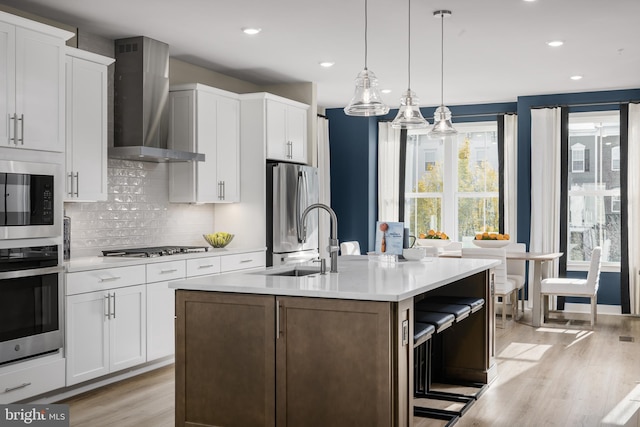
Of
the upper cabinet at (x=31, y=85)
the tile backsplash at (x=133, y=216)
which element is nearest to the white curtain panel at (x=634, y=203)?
the tile backsplash at (x=133, y=216)

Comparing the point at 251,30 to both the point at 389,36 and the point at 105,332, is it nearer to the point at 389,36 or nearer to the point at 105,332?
the point at 389,36

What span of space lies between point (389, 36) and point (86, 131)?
8.11 feet

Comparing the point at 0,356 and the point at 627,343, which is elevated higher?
the point at 0,356

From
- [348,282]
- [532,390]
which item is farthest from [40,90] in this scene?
[532,390]

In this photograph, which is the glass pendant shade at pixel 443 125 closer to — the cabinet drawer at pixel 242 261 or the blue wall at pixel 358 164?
the cabinet drawer at pixel 242 261

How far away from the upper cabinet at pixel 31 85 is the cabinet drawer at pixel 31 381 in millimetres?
1343

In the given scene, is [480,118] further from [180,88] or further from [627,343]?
[180,88]

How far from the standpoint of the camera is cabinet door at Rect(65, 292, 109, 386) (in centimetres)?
435

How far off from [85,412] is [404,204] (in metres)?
5.85

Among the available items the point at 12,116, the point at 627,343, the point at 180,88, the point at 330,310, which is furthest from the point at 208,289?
the point at 627,343

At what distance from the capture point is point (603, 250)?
321 inches

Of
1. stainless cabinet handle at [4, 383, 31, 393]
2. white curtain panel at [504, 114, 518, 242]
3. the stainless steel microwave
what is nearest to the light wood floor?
stainless cabinet handle at [4, 383, 31, 393]

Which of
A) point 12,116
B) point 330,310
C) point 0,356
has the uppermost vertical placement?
point 12,116

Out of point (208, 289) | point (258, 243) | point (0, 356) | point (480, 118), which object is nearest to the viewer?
point (208, 289)
